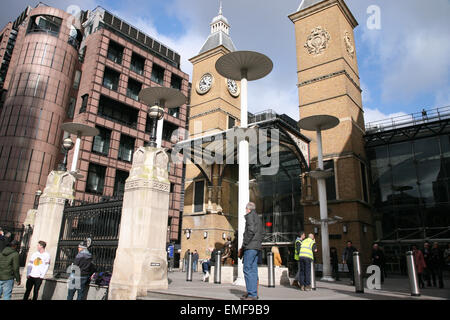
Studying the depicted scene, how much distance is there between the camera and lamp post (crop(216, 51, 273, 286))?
40.3 feet

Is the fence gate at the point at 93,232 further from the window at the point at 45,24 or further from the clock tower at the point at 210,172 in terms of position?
the window at the point at 45,24

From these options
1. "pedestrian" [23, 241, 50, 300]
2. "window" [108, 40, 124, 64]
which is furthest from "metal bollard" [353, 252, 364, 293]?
"window" [108, 40, 124, 64]

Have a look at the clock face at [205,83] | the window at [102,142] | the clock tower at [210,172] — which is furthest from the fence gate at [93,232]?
the window at [102,142]

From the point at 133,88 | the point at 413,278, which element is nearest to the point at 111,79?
the point at 133,88

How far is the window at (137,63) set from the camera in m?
39.8

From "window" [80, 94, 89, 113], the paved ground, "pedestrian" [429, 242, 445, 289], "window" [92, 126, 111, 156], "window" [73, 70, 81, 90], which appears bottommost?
the paved ground

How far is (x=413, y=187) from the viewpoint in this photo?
71.2ft

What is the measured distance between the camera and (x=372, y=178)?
23.4 metres

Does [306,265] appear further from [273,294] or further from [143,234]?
[143,234]

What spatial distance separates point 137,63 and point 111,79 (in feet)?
16.7

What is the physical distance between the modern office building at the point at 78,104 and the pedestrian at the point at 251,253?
2540 cm

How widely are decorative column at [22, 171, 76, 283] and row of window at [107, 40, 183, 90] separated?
28.4 meters

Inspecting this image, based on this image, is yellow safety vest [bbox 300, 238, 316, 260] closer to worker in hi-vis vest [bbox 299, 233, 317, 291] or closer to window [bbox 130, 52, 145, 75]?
worker in hi-vis vest [bbox 299, 233, 317, 291]
